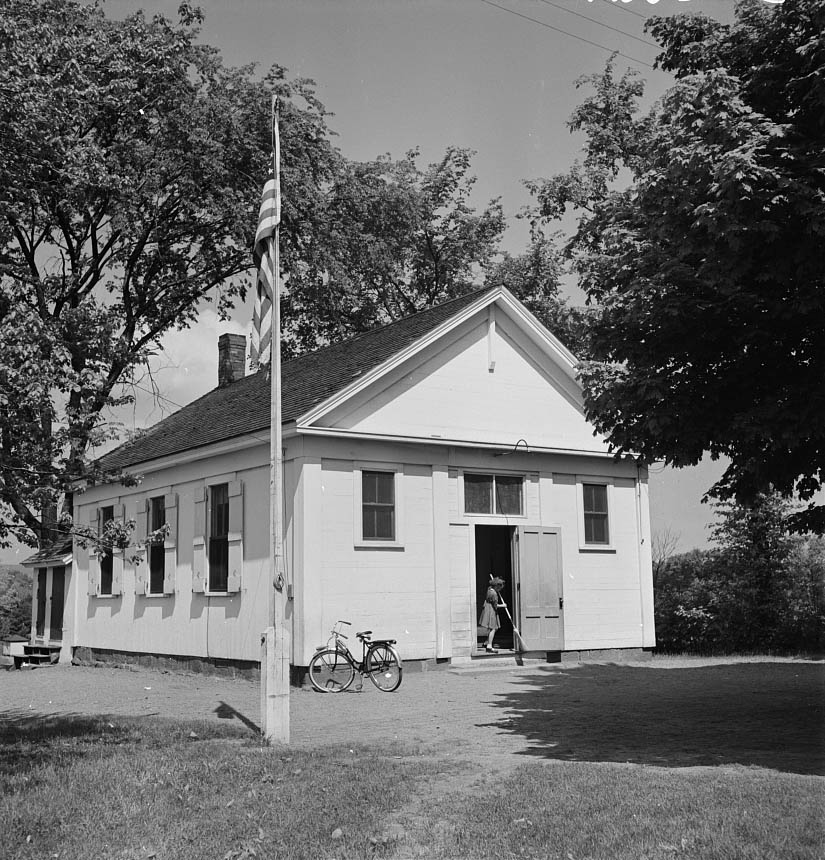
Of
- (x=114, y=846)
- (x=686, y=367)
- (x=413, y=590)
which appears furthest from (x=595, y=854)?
(x=413, y=590)

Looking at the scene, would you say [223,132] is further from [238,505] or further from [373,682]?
[373,682]

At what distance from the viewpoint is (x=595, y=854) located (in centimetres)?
704

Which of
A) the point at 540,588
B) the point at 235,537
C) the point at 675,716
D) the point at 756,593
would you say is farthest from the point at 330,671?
the point at 756,593

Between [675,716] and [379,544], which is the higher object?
[379,544]

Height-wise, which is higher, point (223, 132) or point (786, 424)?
point (223, 132)

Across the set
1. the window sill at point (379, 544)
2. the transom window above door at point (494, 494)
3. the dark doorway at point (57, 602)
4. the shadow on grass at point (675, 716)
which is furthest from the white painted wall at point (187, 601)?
the shadow on grass at point (675, 716)

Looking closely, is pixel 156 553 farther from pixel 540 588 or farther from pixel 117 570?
pixel 540 588

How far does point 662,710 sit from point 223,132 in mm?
21643

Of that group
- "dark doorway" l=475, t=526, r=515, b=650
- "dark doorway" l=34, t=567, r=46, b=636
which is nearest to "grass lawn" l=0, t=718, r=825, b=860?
"dark doorway" l=475, t=526, r=515, b=650

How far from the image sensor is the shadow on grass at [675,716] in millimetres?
10344

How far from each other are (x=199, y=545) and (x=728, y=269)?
13584mm

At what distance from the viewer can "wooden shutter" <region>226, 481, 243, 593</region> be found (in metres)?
19.7

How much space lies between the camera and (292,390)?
71.1ft

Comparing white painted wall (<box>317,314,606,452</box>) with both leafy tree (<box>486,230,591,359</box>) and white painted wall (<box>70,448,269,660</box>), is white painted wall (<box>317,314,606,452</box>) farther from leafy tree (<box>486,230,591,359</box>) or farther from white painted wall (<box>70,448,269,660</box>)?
leafy tree (<box>486,230,591,359</box>)
